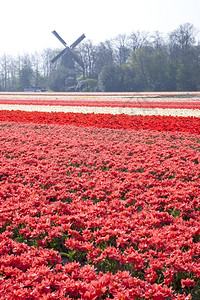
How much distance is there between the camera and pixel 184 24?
6088 centimetres

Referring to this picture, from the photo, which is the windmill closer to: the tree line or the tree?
the tree line

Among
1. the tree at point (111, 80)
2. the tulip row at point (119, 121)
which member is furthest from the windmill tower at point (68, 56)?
the tulip row at point (119, 121)

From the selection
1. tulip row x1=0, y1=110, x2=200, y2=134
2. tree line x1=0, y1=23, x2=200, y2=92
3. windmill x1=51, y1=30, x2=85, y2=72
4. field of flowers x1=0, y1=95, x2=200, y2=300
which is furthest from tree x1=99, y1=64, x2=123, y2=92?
field of flowers x1=0, y1=95, x2=200, y2=300

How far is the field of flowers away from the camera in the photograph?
8.81 ft

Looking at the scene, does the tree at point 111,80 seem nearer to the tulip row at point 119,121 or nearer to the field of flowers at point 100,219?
the tulip row at point 119,121

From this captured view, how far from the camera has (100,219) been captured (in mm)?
3850

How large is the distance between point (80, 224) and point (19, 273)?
119 cm

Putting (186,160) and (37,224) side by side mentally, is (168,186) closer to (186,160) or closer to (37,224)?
(186,160)

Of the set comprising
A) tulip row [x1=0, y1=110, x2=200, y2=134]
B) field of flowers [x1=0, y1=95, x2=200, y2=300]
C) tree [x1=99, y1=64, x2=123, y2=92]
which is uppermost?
tree [x1=99, y1=64, x2=123, y2=92]

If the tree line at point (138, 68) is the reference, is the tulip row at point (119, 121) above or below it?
below

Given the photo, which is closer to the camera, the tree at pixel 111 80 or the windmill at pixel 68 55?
the tree at pixel 111 80

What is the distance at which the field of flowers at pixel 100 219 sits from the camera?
2.69 metres

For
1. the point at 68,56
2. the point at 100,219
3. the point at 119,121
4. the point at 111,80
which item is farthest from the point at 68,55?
the point at 100,219

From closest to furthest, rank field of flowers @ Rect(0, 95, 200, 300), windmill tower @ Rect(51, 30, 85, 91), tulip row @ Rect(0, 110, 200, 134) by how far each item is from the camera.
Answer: field of flowers @ Rect(0, 95, 200, 300), tulip row @ Rect(0, 110, 200, 134), windmill tower @ Rect(51, 30, 85, 91)
